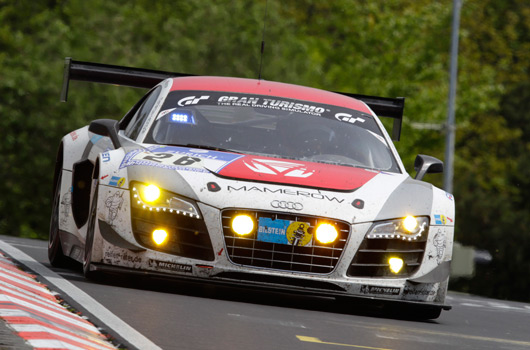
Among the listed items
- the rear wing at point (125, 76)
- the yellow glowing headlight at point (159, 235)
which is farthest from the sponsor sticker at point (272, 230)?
the rear wing at point (125, 76)

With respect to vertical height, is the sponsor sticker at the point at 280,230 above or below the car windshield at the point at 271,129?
below

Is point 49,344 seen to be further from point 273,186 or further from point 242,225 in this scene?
point 273,186

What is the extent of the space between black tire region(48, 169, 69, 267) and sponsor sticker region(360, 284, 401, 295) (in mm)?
2620

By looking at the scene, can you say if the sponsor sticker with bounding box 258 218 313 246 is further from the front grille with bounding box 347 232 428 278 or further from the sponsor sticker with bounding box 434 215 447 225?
the sponsor sticker with bounding box 434 215 447 225

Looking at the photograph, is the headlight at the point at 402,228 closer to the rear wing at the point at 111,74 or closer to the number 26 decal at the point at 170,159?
the number 26 decal at the point at 170,159

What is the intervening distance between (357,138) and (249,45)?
132 ft

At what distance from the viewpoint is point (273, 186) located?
7.98 m

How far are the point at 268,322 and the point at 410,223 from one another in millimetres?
1307

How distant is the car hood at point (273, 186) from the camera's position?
7.87 meters

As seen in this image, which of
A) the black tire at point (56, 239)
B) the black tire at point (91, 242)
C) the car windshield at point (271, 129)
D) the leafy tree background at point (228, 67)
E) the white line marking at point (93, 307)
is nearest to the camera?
the white line marking at point (93, 307)

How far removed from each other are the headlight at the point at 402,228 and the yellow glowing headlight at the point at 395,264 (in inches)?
5.6

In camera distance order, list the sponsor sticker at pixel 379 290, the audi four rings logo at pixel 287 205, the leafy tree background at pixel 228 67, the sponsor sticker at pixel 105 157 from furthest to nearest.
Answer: the leafy tree background at pixel 228 67, the sponsor sticker at pixel 105 157, the sponsor sticker at pixel 379 290, the audi four rings logo at pixel 287 205

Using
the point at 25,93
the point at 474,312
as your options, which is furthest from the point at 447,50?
the point at 474,312

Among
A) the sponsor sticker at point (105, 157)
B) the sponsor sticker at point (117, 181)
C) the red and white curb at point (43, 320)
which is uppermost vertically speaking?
the sponsor sticker at point (105, 157)
